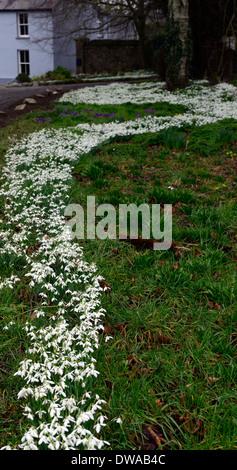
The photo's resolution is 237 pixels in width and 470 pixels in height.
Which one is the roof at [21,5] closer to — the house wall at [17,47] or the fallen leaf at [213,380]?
the house wall at [17,47]

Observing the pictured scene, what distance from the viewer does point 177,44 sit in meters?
16.2

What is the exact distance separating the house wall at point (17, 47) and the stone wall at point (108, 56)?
362cm

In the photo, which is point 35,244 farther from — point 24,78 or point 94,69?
point 94,69

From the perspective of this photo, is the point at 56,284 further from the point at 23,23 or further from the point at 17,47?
the point at 23,23

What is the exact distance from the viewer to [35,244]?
4.05 metres

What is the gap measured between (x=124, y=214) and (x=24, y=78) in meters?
33.0

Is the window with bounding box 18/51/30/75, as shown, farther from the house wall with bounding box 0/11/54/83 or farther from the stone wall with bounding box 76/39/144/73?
the stone wall with bounding box 76/39/144/73

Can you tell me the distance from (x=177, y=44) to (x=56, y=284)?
16.2m

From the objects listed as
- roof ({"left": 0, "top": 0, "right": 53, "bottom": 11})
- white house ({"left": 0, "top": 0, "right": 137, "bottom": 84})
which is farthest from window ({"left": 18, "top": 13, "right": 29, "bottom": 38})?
roof ({"left": 0, "top": 0, "right": 53, "bottom": 11})

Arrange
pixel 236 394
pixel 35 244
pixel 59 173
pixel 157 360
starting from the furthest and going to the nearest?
pixel 59 173
pixel 35 244
pixel 157 360
pixel 236 394

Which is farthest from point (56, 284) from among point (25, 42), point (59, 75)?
point (25, 42)

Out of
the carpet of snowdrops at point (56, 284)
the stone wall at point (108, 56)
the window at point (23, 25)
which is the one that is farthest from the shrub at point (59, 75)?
the carpet of snowdrops at point (56, 284)
